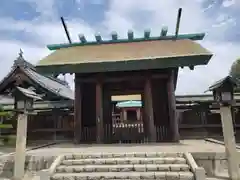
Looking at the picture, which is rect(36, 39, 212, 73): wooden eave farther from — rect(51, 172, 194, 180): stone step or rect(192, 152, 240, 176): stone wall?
rect(51, 172, 194, 180): stone step

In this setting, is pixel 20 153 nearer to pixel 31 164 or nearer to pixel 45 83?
pixel 31 164

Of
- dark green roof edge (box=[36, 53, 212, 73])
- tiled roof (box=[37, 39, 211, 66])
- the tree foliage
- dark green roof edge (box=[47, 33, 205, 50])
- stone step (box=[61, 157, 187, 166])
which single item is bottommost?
stone step (box=[61, 157, 187, 166])

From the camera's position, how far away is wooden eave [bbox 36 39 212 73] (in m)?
9.98

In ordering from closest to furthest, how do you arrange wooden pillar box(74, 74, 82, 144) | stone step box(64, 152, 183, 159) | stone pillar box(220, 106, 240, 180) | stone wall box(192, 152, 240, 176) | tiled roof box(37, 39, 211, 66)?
stone pillar box(220, 106, 240, 180) < stone wall box(192, 152, 240, 176) < stone step box(64, 152, 183, 159) < tiled roof box(37, 39, 211, 66) < wooden pillar box(74, 74, 82, 144)

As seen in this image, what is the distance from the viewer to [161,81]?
12.5 meters

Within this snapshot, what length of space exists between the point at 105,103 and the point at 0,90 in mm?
6730

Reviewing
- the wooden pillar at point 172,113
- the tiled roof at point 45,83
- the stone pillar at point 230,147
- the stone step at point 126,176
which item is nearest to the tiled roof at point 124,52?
the wooden pillar at point 172,113

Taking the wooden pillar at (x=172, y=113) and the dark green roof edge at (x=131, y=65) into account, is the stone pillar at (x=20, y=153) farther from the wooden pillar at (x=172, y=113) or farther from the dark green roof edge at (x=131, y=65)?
the wooden pillar at (x=172, y=113)

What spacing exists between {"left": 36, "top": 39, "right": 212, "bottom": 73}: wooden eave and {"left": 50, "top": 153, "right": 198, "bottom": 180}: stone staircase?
4596mm

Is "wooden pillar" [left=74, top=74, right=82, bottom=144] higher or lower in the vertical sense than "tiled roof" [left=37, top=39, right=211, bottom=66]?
lower

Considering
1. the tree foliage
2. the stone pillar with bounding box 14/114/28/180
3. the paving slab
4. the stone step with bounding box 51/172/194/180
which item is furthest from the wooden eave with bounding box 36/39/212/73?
the tree foliage

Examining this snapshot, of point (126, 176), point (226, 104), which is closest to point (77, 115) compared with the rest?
point (126, 176)

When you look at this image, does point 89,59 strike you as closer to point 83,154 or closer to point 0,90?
point 83,154

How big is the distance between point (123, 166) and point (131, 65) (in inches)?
202
